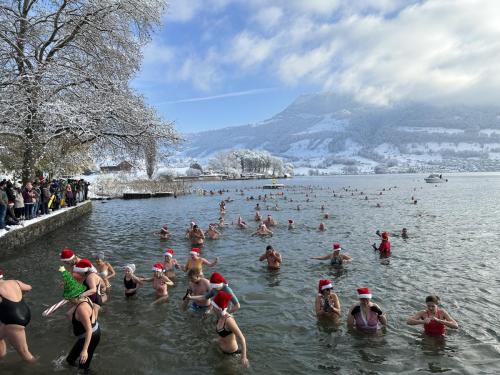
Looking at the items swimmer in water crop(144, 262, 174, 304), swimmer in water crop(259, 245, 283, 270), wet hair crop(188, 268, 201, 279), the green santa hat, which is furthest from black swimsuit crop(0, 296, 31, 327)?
swimmer in water crop(259, 245, 283, 270)

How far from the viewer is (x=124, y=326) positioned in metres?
9.21

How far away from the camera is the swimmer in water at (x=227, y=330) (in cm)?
686

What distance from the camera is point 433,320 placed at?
8555 millimetres

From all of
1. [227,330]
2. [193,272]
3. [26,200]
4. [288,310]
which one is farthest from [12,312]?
[26,200]

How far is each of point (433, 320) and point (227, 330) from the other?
4694 millimetres

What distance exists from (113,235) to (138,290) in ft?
39.7

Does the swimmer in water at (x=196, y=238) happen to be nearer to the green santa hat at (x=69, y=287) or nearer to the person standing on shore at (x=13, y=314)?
the person standing on shore at (x=13, y=314)

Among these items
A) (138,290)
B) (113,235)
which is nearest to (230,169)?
(113,235)

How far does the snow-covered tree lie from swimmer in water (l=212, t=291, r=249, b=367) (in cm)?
1209

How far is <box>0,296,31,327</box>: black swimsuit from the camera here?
6.26 metres

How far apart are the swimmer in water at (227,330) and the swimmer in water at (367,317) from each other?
9.46 feet

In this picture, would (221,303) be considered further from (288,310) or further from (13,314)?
(288,310)

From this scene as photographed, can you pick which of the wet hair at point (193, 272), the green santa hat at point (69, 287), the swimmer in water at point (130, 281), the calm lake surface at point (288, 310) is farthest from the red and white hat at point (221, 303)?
the swimmer in water at point (130, 281)

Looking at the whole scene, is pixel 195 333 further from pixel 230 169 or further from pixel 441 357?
pixel 230 169
